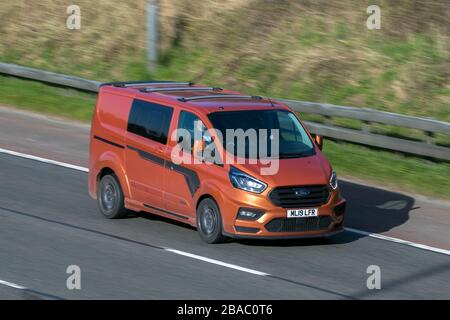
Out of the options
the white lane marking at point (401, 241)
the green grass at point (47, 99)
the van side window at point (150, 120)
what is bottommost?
the green grass at point (47, 99)

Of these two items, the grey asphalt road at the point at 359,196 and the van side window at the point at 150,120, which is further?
the grey asphalt road at the point at 359,196

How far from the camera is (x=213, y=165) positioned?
13102mm

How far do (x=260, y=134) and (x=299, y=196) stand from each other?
3.71 feet

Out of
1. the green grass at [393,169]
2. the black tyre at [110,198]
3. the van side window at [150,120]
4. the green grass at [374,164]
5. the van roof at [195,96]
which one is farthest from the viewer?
the green grass at [374,164]

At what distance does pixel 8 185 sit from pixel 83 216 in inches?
91.5

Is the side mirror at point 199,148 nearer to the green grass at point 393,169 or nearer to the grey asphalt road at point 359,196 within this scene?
the grey asphalt road at point 359,196

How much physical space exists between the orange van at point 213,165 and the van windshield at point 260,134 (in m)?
0.01

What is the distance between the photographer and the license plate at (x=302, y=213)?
12805 millimetres

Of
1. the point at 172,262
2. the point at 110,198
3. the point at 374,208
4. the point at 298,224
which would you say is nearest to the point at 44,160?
the point at 110,198

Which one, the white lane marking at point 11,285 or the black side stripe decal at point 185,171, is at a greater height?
the black side stripe decal at point 185,171

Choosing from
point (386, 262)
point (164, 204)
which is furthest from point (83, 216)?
point (386, 262)

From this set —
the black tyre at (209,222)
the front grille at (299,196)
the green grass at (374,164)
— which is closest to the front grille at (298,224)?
the front grille at (299,196)

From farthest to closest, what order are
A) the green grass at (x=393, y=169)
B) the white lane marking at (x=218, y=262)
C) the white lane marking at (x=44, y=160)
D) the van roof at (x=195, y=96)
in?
the white lane marking at (x=44, y=160) < the green grass at (x=393, y=169) < the van roof at (x=195, y=96) < the white lane marking at (x=218, y=262)
